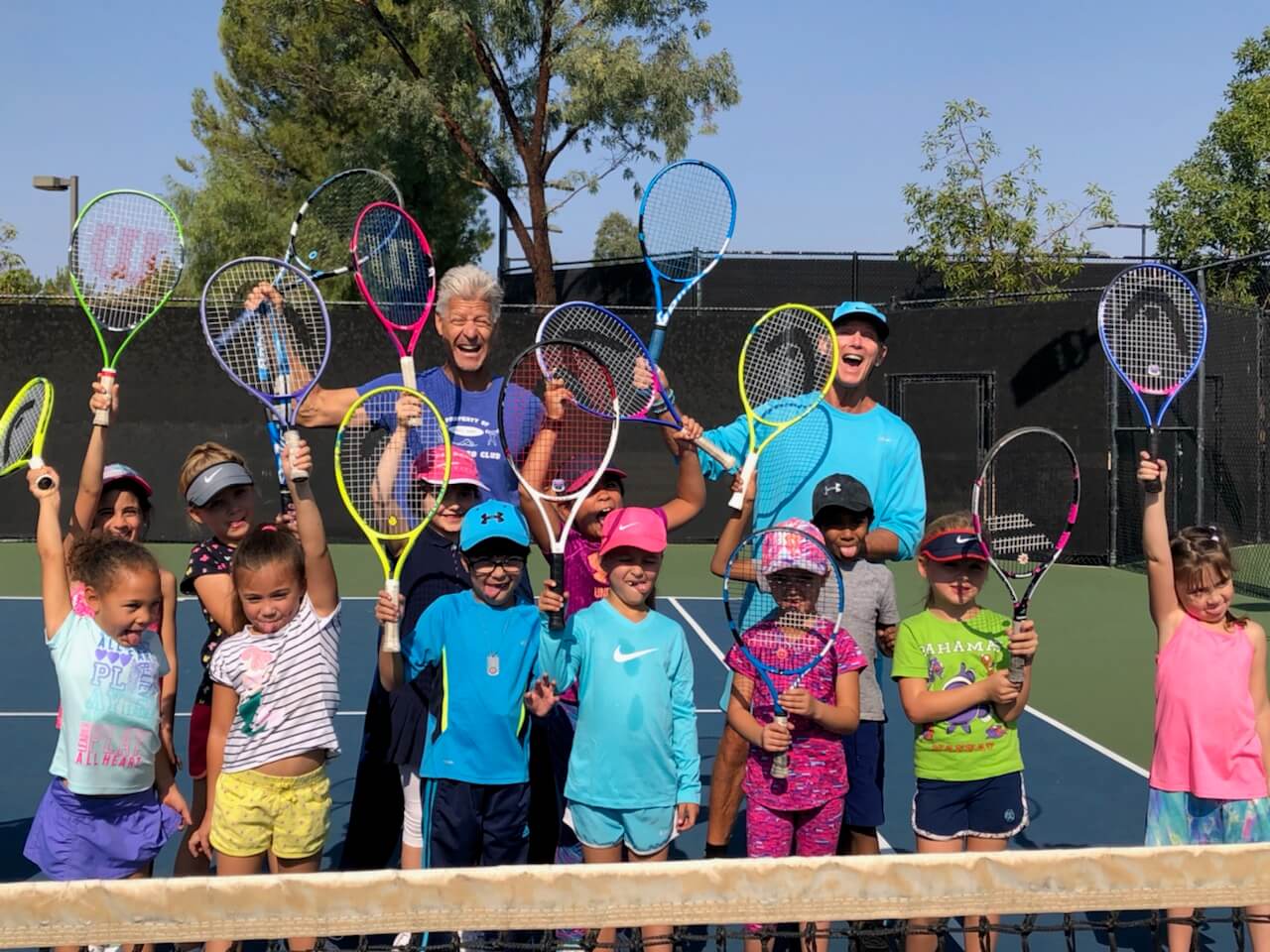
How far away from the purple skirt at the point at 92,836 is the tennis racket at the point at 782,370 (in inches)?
65.8

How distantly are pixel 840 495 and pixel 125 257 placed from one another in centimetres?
238

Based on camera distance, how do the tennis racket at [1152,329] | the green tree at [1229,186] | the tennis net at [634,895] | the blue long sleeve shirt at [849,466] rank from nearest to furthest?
the tennis net at [634,895] < the blue long sleeve shirt at [849,466] < the tennis racket at [1152,329] < the green tree at [1229,186]

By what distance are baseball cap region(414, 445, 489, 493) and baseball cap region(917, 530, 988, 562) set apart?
3.93 ft

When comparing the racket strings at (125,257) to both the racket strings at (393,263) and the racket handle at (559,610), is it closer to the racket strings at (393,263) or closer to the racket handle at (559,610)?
the racket strings at (393,263)

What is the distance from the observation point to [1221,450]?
12.5 meters

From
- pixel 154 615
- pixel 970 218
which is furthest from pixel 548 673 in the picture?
pixel 970 218

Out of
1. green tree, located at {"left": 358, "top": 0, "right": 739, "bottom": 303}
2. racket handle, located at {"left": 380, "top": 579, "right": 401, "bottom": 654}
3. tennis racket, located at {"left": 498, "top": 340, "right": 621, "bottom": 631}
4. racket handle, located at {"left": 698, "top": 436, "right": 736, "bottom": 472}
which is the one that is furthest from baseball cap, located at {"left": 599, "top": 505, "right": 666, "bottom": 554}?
green tree, located at {"left": 358, "top": 0, "right": 739, "bottom": 303}

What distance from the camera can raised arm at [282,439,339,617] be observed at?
3084mm

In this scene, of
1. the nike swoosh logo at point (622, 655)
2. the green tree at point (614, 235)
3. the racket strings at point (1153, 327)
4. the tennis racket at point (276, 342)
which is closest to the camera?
the nike swoosh logo at point (622, 655)

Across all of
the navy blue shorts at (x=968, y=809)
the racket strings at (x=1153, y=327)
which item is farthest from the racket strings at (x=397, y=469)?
the racket strings at (x=1153, y=327)

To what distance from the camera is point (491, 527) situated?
327 centimetres

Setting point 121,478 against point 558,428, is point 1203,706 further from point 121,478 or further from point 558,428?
point 121,478

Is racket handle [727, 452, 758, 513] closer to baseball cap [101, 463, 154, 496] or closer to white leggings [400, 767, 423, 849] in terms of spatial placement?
white leggings [400, 767, 423, 849]

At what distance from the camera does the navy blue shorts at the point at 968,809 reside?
3.36 m
